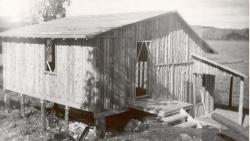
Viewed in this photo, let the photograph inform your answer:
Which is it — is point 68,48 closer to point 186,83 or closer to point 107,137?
point 107,137

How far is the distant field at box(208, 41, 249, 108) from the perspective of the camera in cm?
1200

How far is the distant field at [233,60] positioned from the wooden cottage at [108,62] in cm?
98

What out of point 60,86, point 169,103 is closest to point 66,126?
point 60,86

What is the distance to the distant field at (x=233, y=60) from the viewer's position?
39.4 ft

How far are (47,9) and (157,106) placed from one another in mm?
17466

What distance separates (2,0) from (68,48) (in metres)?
3.16

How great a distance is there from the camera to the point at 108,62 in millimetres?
12992

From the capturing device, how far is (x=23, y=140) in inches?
524

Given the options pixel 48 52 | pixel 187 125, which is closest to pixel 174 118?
pixel 187 125

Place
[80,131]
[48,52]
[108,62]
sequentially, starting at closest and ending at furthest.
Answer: [108,62] < [80,131] < [48,52]

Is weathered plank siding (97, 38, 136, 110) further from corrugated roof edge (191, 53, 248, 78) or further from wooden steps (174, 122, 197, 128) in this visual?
corrugated roof edge (191, 53, 248, 78)

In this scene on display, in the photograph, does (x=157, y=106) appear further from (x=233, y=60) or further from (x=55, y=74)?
(x=233, y=60)

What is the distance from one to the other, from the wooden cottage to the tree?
31.4 feet

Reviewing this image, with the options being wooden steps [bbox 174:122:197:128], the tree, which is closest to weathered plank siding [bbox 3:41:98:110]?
wooden steps [bbox 174:122:197:128]
